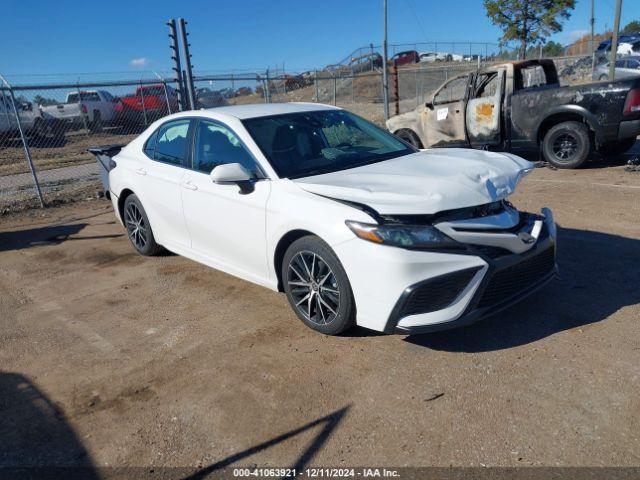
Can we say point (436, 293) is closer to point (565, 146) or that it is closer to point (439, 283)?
point (439, 283)

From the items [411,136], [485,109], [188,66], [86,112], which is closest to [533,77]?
[485,109]

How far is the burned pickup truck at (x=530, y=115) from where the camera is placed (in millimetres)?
7953

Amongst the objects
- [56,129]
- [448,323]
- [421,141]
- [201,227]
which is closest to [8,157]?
[56,129]

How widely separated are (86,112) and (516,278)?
17.9 meters

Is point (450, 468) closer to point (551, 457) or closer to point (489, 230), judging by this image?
point (551, 457)

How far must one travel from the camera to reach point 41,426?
3025mm

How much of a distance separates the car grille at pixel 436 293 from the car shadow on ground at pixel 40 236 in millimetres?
4941

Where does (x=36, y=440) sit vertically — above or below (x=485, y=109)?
below

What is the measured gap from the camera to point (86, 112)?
18.1 metres

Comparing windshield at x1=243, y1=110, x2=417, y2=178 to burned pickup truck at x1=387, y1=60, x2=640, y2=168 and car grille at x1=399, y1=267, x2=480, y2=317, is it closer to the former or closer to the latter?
car grille at x1=399, y1=267, x2=480, y2=317

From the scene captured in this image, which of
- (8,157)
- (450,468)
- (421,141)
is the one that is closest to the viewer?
(450,468)

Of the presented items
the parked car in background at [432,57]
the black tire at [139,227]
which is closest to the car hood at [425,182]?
the black tire at [139,227]

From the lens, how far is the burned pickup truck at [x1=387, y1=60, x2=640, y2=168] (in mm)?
7953

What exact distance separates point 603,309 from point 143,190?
4284mm
